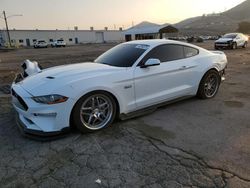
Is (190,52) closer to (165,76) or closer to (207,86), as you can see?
(207,86)

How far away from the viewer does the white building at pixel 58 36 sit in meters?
69.7

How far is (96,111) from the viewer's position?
3998 mm

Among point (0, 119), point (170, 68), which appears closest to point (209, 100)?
point (170, 68)

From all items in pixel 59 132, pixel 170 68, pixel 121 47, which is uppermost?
pixel 121 47

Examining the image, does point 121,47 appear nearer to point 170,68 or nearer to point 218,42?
point 170,68

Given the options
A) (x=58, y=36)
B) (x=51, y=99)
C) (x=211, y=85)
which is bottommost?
(x=211, y=85)

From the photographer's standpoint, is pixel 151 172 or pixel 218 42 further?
pixel 218 42

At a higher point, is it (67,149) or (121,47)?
(121,47)

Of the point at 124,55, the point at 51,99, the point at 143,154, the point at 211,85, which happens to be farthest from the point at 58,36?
the point at 143,154

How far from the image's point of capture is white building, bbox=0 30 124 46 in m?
69.7

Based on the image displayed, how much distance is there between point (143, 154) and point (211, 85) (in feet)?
11.1

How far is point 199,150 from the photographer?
3367 millimetres

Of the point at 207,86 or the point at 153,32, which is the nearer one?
the point at 207,86

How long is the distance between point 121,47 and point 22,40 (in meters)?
74.9
